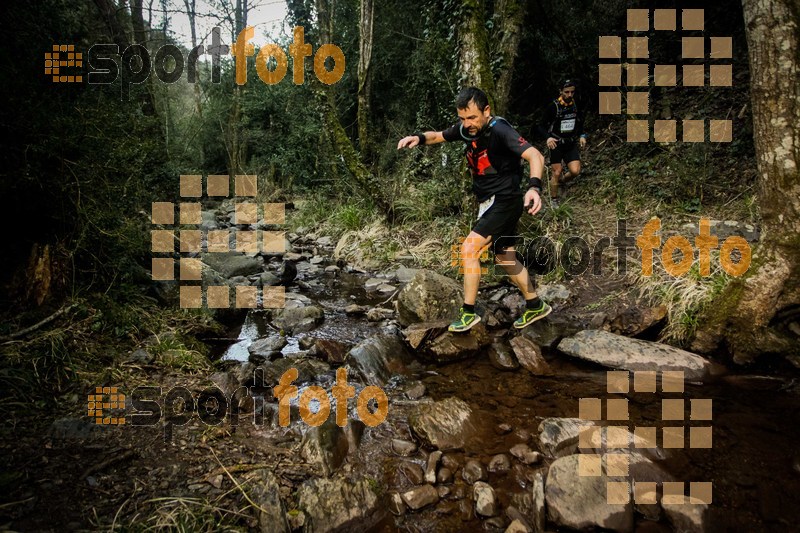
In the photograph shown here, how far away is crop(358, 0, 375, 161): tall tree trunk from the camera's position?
8555 mm

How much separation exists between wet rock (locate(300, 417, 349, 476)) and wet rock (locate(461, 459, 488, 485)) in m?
0.72

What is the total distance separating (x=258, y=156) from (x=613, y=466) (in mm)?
14751

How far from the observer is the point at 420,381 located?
325cm

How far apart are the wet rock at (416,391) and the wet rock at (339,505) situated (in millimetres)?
971

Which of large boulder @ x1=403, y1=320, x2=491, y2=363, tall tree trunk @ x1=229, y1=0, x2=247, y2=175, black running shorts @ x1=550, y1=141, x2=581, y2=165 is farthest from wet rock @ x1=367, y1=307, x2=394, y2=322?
tall tree trunk @ x1=229, y1=0, x2=247, y2=175

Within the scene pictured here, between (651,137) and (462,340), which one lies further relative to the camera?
(651,137)

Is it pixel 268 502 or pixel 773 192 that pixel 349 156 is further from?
pixel 268 502

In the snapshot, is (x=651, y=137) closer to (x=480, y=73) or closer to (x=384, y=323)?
(x=480, y=73)

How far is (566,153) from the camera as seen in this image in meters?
6.21

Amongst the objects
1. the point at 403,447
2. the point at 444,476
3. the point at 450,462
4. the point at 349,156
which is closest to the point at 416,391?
the point at 403,447

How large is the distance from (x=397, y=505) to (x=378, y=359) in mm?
1472

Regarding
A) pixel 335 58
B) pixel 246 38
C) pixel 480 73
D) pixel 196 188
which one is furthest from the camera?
pixel 246 38

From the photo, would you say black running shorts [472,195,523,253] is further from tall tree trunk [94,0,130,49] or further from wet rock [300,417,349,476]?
tall tree trunk [94,0,130,49]

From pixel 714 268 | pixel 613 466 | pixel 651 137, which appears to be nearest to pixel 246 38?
pixel 651 137
